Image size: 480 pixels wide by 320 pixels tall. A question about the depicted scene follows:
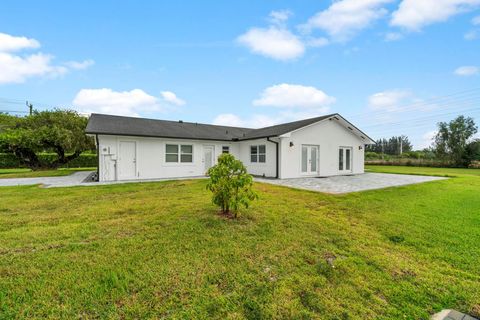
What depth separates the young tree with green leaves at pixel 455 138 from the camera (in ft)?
98.2

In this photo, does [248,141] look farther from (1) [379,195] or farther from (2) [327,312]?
(2) [327,312]

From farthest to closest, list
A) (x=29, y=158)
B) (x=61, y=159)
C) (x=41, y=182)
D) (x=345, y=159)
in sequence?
(x=61, y=159), (x=29, y=158), (x=345, y=159), (x=41, y=182)

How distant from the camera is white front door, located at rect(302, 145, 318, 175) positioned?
14.6 metres

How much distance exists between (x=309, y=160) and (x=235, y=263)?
496 inches

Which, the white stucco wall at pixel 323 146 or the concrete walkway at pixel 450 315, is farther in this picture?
the white stucco wall at pixel 323 146

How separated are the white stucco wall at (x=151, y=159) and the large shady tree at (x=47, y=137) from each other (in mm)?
8400

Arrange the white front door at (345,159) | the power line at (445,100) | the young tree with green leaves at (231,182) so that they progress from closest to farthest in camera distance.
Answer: the young tree with green leaves at (231,182) < the white front door at (345,159) < the power line at (445,100)

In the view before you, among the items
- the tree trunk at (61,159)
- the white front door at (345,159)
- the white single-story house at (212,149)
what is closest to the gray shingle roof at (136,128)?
the white single-story house at (212,149)

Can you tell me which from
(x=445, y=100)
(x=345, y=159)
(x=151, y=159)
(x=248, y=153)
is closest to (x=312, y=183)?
(x=248, y=153)

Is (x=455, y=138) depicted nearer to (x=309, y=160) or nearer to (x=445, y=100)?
(x=445, y=100)

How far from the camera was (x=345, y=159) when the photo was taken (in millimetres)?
16500

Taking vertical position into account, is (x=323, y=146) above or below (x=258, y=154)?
above

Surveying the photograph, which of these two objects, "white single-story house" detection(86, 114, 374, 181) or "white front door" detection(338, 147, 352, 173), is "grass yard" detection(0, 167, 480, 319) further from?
"white front door" detection(338, 147, 352, 173)

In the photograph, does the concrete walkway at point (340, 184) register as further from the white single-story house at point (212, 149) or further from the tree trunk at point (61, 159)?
the tree trunk at point (61, 159)
